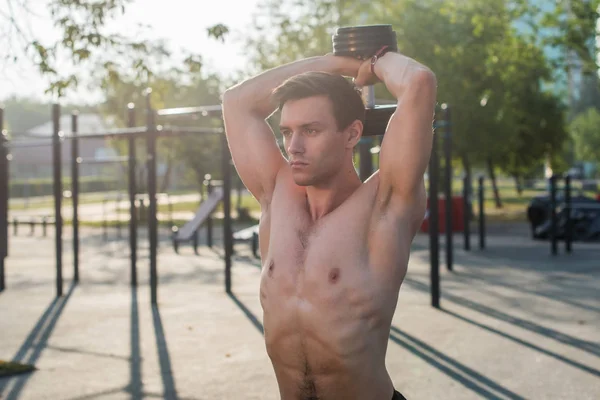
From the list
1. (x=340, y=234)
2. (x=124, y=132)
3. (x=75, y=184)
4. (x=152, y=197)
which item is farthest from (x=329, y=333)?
(x=75, y=184)

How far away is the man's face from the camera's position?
2.64 metres

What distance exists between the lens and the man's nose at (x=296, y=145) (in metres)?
2.63

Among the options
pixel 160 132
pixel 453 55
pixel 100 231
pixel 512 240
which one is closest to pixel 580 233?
pixel 512 240

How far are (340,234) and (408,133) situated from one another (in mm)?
357

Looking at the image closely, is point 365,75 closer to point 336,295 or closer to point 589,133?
point 336,295

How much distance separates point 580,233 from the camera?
16859 millimetres

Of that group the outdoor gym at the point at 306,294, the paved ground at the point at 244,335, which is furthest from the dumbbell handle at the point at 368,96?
the paved ground at the point at 244,335

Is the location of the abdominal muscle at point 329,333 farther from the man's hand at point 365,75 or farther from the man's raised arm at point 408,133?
the man's hand at point 365,75

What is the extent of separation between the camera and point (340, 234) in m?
2.69

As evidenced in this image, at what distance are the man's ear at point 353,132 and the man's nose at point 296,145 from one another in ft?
0.52

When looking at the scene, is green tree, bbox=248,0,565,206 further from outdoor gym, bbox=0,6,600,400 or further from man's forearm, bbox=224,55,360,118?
man's forearm, bbox=224,55,360,118

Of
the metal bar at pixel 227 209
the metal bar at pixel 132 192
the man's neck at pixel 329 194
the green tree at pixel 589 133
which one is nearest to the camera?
the man's neck at pixel 329 194

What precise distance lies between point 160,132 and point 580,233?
9.75 meters

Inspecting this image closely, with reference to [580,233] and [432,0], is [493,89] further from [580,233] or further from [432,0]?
[580,233]
